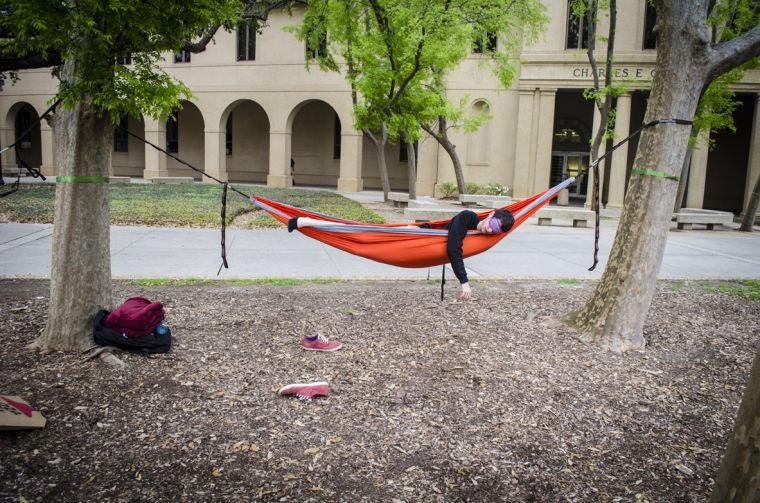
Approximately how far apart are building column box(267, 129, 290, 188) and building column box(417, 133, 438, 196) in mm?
5903

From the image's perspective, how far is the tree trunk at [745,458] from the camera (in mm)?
1981

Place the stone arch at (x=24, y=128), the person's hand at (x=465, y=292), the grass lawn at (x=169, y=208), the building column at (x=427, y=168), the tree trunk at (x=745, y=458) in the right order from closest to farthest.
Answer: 1. the tree trunk at (x=745, y=458)
2. the person's hand at (x=465, y=292)
3. the grass lawn at (x=169, y=208)
4. the building column at (x=427, y=168)
5. the stone arch at (x=24, y=128)

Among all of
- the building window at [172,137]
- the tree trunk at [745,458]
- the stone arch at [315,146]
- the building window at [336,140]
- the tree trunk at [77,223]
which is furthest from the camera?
the building window at [172,137]

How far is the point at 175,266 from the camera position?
7.80 m

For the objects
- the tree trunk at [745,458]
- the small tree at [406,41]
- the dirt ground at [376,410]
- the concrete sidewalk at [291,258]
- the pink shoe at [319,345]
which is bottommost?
the dirt ground at [376,410]

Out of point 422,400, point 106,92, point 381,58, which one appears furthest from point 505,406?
point 381,58

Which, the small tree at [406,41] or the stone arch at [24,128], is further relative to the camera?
the stone arch at [24,128]

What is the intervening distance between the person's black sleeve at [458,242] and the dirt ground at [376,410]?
736mm

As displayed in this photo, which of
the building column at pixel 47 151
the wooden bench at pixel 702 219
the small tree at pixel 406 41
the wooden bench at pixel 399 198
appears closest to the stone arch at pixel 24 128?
the building column at pixel 47 151

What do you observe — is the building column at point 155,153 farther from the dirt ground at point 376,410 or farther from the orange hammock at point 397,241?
the orange hammock at point 397,241

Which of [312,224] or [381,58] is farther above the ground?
[381,58]

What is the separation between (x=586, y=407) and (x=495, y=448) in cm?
97

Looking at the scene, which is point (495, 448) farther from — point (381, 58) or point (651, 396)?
point (381, 58)

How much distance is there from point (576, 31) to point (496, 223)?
18976mm
